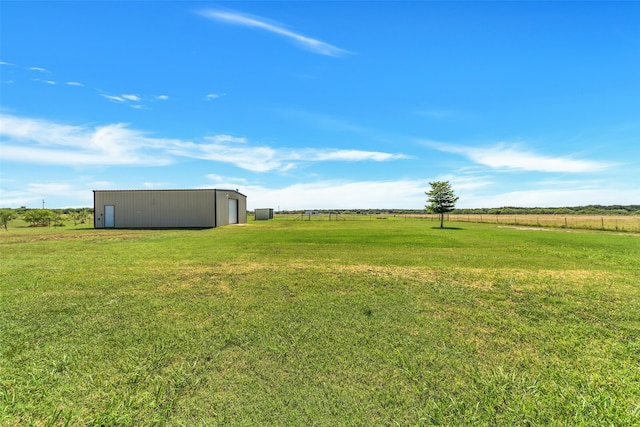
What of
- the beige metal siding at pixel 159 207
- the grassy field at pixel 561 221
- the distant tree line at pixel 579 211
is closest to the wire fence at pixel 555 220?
the grassy field at pixel 561 221

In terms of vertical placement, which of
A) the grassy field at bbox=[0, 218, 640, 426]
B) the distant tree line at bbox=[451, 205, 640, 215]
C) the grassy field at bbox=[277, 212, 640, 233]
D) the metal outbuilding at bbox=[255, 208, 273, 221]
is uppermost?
the distant tree line at bbox=[451, 205, 640, 215]

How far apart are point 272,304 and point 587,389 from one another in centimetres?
437

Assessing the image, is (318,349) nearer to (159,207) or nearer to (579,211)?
(159,207)

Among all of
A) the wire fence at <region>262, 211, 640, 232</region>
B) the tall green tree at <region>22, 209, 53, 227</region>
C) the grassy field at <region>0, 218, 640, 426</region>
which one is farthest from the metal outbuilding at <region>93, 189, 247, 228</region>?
the wire fence at <region>262, 211, 640, 232</region>

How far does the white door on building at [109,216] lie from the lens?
27172 millimetres

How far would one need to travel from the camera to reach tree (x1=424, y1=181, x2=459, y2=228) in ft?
108

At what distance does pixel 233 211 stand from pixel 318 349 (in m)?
32.1

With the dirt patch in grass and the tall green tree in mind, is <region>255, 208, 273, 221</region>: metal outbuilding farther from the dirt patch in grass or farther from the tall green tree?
the dirt patch in grass

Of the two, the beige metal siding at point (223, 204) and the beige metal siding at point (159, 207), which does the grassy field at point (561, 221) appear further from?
the beige metal siding at point (159, 207)

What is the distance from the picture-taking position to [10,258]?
964cm

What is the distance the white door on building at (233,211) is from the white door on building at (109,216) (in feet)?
36.1

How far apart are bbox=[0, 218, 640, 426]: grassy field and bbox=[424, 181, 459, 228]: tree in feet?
87.7

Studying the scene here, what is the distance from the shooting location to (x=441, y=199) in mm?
33344

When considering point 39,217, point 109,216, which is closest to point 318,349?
point 109,216
